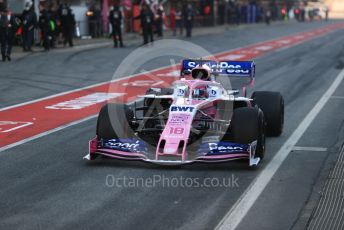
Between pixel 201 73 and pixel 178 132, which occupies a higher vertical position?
pixel 201 73

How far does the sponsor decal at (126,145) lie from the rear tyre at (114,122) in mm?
195

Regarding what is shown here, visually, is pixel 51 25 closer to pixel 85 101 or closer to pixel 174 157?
pixel 85 101

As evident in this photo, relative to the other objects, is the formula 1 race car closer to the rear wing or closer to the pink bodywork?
the pink bodywork

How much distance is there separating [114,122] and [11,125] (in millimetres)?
3723

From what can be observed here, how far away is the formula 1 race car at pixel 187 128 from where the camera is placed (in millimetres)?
9438

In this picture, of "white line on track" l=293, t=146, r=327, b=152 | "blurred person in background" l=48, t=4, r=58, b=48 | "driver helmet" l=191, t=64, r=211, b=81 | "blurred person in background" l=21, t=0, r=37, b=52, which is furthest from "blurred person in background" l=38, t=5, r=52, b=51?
"white line on track" l=293, t=146, r=327, b=152

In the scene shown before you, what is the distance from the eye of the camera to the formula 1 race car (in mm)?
9438

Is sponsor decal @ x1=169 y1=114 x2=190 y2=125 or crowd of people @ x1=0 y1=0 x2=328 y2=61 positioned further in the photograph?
crowd of people @ x1=0 y1=0 x2=328 y2=61

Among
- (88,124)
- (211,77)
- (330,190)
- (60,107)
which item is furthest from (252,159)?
(60,107)

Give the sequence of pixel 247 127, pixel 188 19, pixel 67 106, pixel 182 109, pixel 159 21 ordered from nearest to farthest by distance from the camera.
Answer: pixel 247 127
pixel 182 109
pixel 67 106
pixel 159 21
pixel 188 19

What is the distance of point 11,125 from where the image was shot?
43.3 ft

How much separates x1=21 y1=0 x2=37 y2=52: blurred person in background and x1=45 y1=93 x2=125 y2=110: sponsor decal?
10.8 m

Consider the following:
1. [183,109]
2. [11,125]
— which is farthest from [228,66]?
[11,125]

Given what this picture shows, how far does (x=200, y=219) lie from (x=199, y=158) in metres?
2.04
